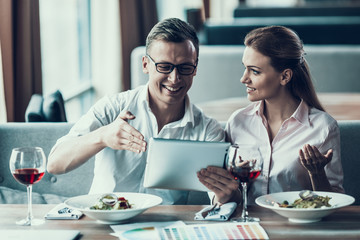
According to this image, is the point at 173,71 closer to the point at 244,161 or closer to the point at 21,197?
the point at 244,161

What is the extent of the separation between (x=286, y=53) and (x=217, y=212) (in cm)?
71

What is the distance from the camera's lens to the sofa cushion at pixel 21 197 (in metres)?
2.52

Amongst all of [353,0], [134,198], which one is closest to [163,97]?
[134,198]

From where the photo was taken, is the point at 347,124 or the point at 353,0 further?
the point at 353,0

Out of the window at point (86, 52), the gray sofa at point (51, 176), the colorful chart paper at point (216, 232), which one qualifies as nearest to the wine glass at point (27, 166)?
the colorful chart paper at point (216, 232)

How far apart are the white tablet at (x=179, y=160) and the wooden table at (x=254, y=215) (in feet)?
0.26

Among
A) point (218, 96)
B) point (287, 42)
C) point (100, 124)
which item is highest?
point (287, 42)

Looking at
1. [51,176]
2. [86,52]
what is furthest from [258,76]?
[86,52]

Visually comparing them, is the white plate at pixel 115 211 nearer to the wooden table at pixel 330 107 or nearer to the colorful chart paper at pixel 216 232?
the colorful chart paper at pixel 216 232

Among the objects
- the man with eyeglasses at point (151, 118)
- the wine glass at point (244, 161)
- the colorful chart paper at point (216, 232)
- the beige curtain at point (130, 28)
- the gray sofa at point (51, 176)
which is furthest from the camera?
the beige curtain at point (130, 28)

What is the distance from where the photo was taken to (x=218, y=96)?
4.53 m

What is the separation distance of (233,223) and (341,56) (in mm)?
3064

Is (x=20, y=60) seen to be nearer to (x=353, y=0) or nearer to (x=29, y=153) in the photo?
(x=29, y=153)

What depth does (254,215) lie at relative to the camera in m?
1.73
